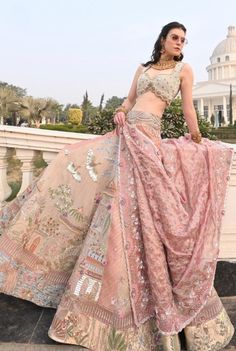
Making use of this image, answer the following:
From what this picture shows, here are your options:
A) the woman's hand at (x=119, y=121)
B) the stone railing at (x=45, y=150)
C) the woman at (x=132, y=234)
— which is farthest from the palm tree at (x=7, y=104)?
the woman at (x=132, y=234)

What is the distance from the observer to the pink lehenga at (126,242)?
2082mm

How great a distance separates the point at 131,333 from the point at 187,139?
1143 millimetres

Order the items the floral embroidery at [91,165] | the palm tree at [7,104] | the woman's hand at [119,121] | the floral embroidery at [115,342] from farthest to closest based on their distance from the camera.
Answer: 1. the palm tree at [7,104]
2. the woman's hand at [119,121]
3. the floral embroidery at [91,165]
4. the floral embroidery at [115,342]

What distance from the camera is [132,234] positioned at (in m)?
2.16

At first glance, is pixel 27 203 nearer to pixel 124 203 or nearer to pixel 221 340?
pixel 124 203

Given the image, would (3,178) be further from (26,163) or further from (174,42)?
(174,42)

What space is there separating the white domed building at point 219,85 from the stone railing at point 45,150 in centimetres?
5653

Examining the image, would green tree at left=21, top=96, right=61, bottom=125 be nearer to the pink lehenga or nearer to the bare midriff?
the bare midriff

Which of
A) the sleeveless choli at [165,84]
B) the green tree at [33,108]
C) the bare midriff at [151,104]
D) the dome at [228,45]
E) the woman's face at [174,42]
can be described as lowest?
the bare midriff at [151,104]

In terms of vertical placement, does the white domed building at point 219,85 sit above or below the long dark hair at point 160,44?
above

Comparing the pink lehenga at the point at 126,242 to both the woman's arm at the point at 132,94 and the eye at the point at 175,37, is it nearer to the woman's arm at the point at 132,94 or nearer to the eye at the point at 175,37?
the woman's arm at the point at 132,94

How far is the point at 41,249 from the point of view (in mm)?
2283

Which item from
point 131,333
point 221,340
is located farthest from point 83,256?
point 221,340

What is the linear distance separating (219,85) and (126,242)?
231 ft
